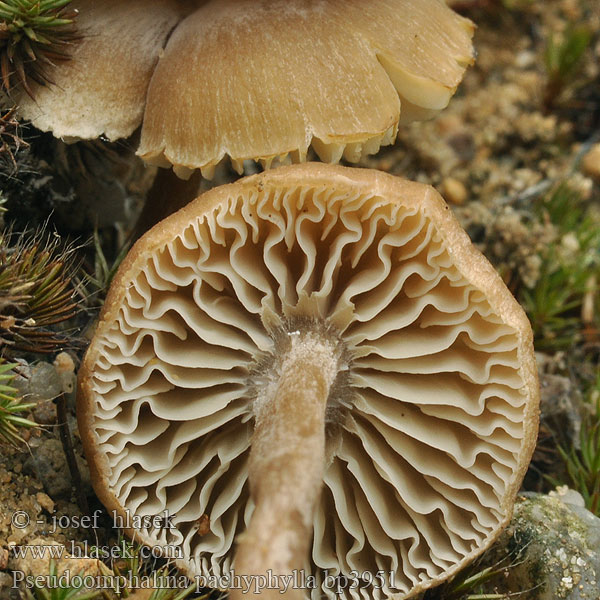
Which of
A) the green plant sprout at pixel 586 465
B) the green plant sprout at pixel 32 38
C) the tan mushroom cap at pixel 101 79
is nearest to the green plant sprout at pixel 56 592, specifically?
the tan mushroom cap at pixel 101 79

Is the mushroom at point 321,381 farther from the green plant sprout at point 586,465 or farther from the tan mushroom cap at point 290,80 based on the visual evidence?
the green plant sprout at point 586,465

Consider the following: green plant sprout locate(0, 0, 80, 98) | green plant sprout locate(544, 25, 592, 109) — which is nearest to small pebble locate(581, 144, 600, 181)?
green plant sprout locate(544, 25, 592, 109)

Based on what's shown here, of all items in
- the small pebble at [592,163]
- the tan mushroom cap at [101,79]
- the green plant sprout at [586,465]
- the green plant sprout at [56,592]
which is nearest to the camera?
the green plant sprout at [56,592]

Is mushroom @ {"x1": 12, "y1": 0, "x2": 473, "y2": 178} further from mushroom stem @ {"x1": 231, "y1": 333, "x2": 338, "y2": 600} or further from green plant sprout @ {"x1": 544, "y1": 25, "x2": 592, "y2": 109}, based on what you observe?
green plant sprout @ {"x1": 544, "y1": 25, "x2": 592, "y2": 109}

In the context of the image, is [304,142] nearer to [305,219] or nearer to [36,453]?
[305,219]

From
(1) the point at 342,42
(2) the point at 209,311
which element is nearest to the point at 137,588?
(2) the point at 209,311

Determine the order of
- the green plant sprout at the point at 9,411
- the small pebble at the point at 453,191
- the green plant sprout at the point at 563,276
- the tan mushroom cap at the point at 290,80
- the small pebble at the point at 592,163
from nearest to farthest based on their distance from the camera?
the green plant sprout at the point at 9,411
the tan mushroom cap at the point at 290,80
the green plant sprout at the point at 563,276
the small pebble at the point at 453,191
the small pebble at the point at 592,163
